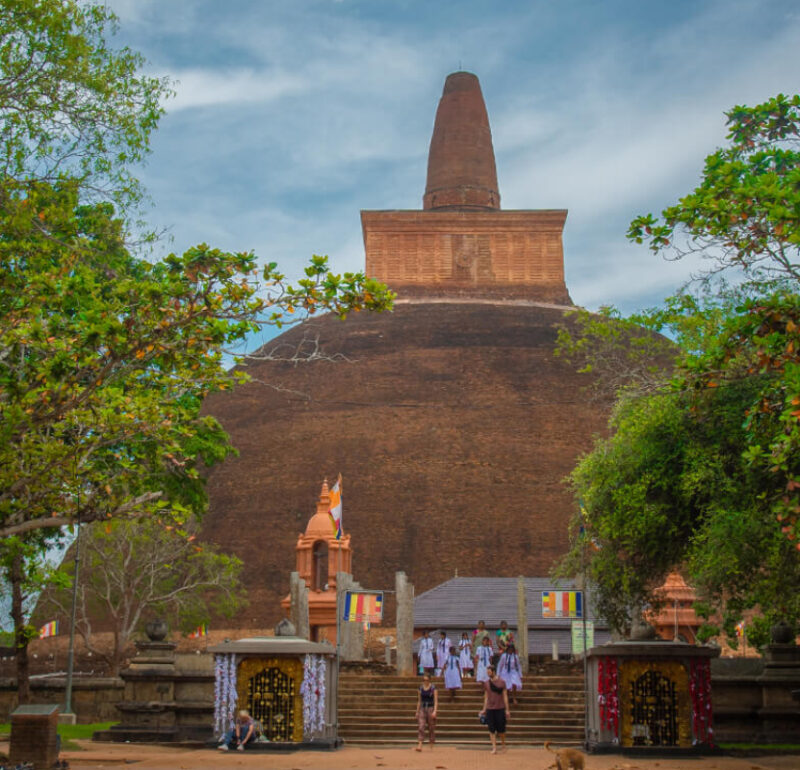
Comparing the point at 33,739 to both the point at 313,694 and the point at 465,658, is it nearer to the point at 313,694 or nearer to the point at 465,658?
the point at 313,694

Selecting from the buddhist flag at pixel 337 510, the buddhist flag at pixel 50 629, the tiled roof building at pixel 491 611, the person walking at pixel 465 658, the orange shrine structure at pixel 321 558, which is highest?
the buddhist flag at pixel 337 510


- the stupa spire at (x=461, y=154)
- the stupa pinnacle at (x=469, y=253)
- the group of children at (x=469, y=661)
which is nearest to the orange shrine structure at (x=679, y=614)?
the group of children at (x=469, y=661)

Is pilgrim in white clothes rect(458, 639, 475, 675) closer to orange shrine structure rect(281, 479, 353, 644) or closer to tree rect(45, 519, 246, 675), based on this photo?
orange shrine structure rect(281, 479, 353, 644)

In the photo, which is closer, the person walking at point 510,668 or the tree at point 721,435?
the tree at point 721,435

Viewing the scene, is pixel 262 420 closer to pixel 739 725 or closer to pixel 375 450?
pixel 375 450

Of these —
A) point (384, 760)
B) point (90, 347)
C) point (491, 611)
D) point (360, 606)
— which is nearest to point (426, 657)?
point (360, 606)

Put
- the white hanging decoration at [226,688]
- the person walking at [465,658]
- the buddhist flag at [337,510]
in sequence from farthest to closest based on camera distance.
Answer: the buddhist flag at [337,510] → the person walking at [465,658] → the white hanging decoration at [226,688]

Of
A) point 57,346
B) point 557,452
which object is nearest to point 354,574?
point 557,452

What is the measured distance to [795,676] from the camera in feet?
51.1

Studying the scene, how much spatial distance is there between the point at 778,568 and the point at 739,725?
11.9 ft

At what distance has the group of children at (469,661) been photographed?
16375 millimetres

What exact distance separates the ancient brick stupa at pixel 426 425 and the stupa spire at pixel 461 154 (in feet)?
8.37

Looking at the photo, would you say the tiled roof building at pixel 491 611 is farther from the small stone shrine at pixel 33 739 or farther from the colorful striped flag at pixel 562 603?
the small stone shrine at pixel 33 739

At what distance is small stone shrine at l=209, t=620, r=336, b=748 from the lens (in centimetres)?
1418
